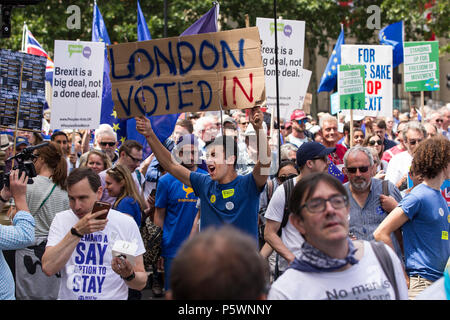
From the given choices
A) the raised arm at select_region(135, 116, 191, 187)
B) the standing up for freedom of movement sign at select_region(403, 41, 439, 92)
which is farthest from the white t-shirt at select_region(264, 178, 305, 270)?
the standing up for freedom of movement sign at select_region(403, 41, 439, 92)

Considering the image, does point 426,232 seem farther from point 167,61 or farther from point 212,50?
point 167,61

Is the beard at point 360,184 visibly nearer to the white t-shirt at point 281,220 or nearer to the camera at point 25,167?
the white t-shirt at point 281,220

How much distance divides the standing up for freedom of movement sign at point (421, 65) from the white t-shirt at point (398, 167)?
453 cm

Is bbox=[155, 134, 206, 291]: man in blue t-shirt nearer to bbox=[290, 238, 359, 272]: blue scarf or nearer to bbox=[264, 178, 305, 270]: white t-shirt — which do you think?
bbox=[264, 178, 305, 270]: white t-shirt

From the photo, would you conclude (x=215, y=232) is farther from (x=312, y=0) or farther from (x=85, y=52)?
(x=312, y=0)

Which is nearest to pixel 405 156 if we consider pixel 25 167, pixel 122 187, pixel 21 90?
pixel 122 187

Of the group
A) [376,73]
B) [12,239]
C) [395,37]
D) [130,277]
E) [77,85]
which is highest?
[395,37]

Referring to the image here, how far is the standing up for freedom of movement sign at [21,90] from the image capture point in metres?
8.03

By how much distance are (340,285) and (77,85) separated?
8.32 metres

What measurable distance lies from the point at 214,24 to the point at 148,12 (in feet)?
66.9

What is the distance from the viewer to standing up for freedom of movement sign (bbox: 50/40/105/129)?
10422 millimetres

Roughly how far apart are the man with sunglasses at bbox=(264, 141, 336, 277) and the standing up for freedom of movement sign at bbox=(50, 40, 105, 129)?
211 inches

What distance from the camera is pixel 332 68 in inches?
563

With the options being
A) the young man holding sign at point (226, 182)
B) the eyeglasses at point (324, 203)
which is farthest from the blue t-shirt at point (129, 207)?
the eyeglasses at point (324, 203)
